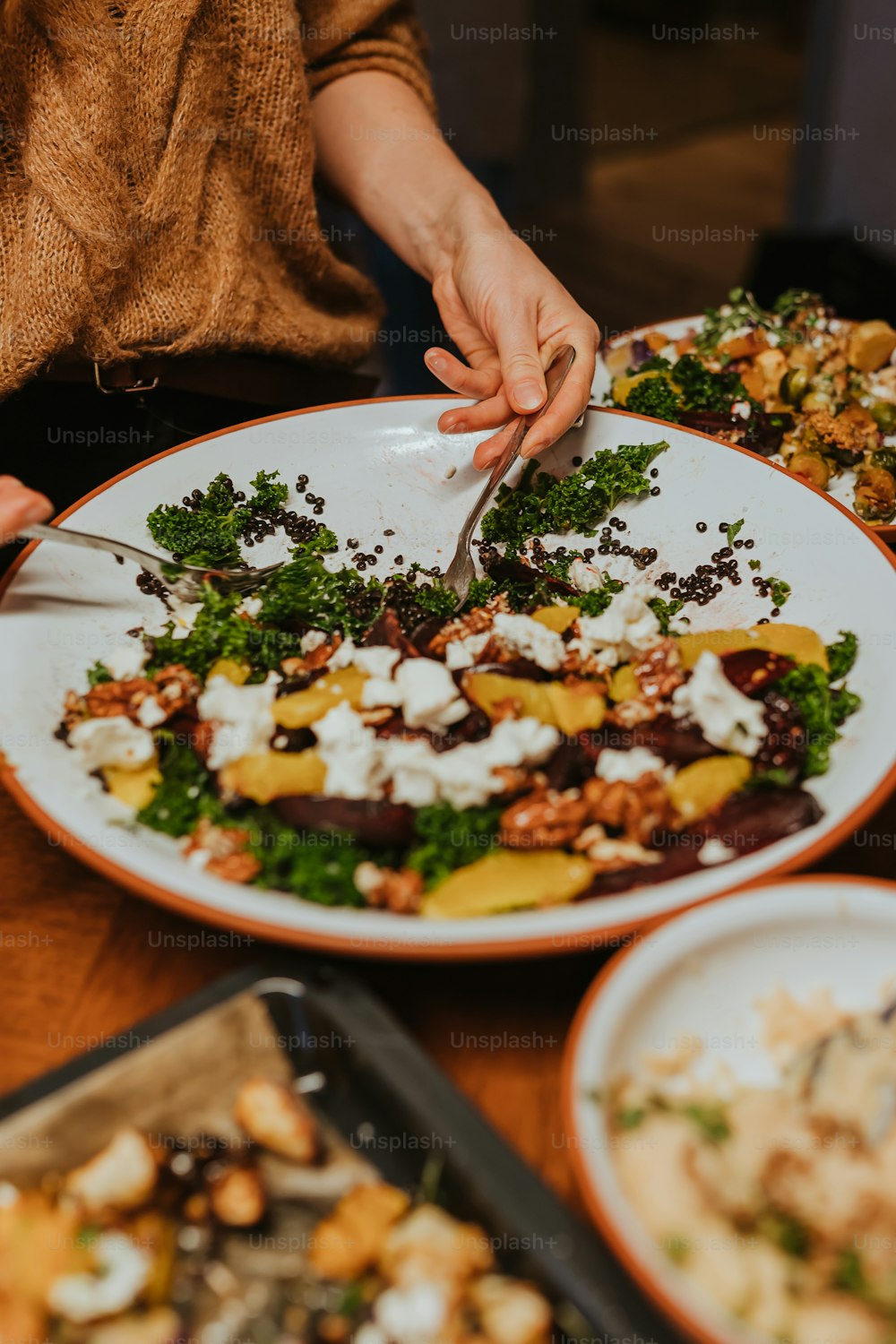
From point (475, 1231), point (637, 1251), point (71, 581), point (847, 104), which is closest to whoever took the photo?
point (637, 1251)

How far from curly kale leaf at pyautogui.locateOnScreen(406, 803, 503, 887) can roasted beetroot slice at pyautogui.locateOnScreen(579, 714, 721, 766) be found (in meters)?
0.19

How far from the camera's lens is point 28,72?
1801 millimetres

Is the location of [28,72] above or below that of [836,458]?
above

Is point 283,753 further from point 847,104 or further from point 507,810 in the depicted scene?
point 847,104

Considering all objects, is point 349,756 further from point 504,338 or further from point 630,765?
point 504,338

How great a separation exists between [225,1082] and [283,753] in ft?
1.39

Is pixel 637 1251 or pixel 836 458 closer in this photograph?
pixel 637 1251

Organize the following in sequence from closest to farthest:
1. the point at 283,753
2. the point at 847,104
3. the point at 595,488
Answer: the point at 283,753 < the point at 595,488 < the point at 847,104

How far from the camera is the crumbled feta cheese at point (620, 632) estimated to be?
154cm

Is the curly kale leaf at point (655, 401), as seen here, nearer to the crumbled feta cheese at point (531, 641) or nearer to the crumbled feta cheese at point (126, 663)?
the crumbled feta cheese at point (531, 641)

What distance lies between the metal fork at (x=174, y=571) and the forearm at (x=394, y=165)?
93 cm

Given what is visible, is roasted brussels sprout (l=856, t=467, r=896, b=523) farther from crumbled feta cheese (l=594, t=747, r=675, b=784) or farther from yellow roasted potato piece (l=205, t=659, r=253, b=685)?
yellow roasted potato piece (l=205, t=659, r=253, b=685)

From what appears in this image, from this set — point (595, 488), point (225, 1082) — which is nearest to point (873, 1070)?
point (225, 1082)

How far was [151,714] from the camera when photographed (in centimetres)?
142
